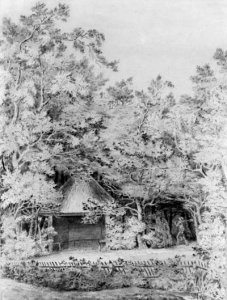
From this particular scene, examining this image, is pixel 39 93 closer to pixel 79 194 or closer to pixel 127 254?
pixel 79 194

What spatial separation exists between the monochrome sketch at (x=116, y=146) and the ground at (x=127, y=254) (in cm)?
4

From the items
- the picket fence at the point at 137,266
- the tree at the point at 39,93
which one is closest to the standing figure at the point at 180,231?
the picket fence at the point at 137,266

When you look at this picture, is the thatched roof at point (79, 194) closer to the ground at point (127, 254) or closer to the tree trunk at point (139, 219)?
the tree trunk at point (139, 219)

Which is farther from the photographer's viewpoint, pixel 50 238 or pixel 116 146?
pixel 116 146

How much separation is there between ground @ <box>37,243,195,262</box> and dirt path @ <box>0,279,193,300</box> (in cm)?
113

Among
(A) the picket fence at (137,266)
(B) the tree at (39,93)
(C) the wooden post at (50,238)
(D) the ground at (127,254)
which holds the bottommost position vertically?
(A) the picket fence at (137,266)

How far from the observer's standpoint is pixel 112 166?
1109 centimetres

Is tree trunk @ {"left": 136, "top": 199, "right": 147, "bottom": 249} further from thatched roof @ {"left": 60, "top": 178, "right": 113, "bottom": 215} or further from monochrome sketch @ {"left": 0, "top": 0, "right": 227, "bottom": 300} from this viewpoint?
thatched roof @ {"left": 60, "top": 178, "right": 113, "bottom": 215}

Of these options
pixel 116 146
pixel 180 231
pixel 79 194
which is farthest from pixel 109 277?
pixel 116 146

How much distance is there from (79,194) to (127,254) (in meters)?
2.45

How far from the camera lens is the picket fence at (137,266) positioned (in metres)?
9.17

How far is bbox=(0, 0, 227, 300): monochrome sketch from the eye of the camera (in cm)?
943

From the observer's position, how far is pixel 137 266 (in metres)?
9.37

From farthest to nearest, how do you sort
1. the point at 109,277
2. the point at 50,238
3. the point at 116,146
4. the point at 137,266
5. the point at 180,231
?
the point at 116,146 < the point at 50,238 < the point at 180,231 < the point at 137,266 < the point at 109,277
